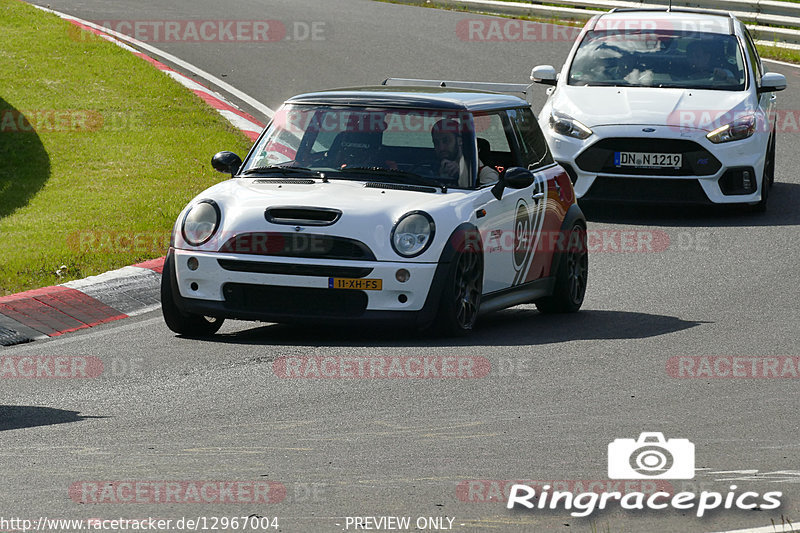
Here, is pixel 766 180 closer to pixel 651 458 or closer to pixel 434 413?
pixel 434 413

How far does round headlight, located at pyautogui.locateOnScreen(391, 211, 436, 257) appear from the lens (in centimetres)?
870

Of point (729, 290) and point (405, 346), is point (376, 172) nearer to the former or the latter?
point (405, 346)

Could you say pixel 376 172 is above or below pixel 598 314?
above

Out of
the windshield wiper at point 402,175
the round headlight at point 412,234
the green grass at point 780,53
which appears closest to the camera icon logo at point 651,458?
the round headlight at point 412,234

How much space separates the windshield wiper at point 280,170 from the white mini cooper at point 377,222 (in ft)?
0.03

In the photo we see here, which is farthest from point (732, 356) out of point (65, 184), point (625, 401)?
Answer: point (65, 184)

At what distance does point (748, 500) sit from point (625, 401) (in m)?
1.89

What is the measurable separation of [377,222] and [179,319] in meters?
1.45

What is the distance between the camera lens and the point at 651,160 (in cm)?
1438

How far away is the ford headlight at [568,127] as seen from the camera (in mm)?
Result: 14602

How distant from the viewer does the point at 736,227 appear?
14.5m

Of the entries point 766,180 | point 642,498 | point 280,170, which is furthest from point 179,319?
point 766,180

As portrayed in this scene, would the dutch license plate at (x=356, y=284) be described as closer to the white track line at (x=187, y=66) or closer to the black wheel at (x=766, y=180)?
the black wheel at (x=766, y=180)

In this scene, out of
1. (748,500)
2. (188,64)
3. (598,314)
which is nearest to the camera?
(748,500)
